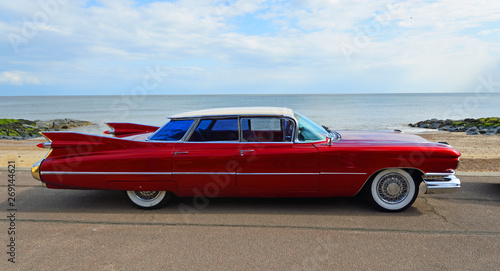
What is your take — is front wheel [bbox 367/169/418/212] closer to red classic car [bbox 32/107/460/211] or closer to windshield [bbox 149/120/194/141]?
red classic car [bbox 32/107/460/211]

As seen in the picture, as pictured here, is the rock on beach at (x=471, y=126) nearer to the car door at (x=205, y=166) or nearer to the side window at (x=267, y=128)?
the side window at (x=267, y=128)

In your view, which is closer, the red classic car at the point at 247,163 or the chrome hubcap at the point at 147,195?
the red classic car at the point at 247,163

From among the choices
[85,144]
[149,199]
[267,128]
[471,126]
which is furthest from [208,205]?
[471,126]

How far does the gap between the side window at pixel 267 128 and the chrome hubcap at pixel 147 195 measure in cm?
147

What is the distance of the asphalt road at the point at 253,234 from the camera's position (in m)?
3.29

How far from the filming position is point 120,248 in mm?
3613

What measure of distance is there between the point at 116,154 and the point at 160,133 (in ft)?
2.17

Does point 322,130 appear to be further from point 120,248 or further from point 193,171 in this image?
point 120,248

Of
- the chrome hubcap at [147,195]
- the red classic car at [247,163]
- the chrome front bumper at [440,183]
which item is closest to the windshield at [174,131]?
the red classic car at [247,163]

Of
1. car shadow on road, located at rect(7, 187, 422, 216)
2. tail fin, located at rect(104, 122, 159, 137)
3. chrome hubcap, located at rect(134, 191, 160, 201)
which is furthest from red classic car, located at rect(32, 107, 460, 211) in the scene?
tail fin, located at rect(104, 122, 159, 137)

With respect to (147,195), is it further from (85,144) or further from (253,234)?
(253,234)

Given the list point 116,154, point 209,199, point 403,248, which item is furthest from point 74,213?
point 403,248

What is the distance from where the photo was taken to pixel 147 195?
15.9ft

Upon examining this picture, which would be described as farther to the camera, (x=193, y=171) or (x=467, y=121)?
(x=467, y=121)
